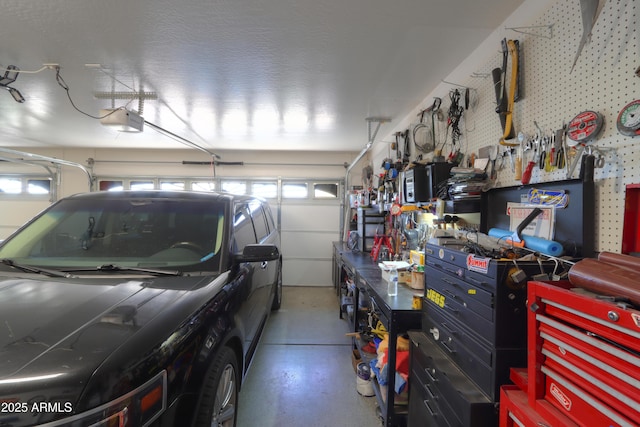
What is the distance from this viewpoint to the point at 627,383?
0.57m

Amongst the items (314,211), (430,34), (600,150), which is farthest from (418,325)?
(314,211)

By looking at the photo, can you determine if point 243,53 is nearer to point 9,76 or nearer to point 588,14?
point 588,14

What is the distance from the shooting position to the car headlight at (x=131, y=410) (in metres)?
0.72

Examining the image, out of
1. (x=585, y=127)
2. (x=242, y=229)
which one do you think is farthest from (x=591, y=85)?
(x=242, y=229)

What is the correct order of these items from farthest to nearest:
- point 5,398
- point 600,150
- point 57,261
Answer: point 57,261 → point 600,150 → point 5,398

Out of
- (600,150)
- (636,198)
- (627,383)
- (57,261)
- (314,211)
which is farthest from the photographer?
(314,211)

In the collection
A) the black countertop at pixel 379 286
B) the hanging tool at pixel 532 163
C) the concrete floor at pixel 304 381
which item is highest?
the hanging tool at pixel 532 163

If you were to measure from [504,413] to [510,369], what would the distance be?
14cm

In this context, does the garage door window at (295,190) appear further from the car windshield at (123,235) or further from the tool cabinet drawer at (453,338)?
the tool cabinet drawer at (453,338)

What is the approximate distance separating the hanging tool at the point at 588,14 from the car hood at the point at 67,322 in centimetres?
209

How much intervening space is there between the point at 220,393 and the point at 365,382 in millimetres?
1352

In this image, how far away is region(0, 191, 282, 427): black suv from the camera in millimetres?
748

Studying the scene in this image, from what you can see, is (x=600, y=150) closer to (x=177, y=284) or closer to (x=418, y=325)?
(x=418, y=325)

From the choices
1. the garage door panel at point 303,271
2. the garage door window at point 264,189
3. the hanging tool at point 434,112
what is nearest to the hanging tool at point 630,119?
the hanging tool at point 434,112
